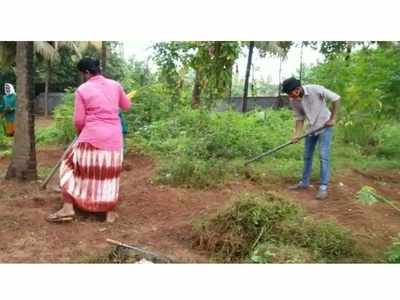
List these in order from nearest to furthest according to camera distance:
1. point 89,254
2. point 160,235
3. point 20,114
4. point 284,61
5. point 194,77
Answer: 1. point 89,254
2. point 160,235
3. point 20,114
4. point 284,61
5. point 194,77

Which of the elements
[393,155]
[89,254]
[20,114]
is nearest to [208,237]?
[89,254]

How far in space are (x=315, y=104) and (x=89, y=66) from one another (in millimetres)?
2018

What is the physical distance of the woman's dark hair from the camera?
157 inches

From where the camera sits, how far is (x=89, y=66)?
4.00 meters

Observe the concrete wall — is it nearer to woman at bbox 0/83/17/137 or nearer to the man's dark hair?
the man's dark hair

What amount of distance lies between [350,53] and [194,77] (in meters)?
1.70

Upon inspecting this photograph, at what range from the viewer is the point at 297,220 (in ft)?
12.5

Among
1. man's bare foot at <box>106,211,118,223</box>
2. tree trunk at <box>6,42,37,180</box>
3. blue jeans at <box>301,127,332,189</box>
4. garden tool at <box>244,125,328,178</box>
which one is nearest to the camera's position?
man's bare foot at <box>106,211,118,223</box>

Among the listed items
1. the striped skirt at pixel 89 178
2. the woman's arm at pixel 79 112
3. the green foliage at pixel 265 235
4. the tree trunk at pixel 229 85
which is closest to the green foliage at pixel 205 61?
the tree trunk at pixel 229 85

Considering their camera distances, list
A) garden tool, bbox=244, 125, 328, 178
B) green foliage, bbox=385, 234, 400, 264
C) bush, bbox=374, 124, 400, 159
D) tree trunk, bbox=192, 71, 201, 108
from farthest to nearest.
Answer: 1. tree trunk, bbox=192, 71, 201, 108
2. bush, bbox=374, 124, 400, 159
3. garden tool, bbox=244, 125, 328, 178
4. green foliage, bbox=385, 234, 400, 264

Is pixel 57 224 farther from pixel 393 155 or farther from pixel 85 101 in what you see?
pixel 393 155

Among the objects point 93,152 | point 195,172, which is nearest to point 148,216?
point 93,152

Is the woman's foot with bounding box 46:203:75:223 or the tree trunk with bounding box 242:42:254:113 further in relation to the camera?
the tree trunk with bounding box 242:42:254:113

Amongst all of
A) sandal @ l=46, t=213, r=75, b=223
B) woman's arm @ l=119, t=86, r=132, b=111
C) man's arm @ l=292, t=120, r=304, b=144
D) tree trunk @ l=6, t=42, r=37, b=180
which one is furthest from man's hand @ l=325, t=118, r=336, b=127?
tree trunk @ l=6, t=42, r=37, b=180
